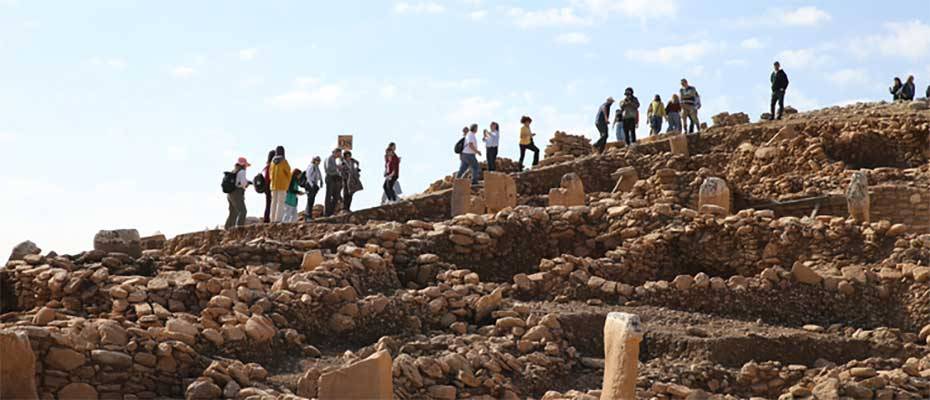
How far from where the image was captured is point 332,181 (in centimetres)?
2584

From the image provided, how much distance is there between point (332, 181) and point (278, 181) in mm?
1161

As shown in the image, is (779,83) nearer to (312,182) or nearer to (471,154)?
(471,154)

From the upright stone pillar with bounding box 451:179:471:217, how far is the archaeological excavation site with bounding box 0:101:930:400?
2.33 meters

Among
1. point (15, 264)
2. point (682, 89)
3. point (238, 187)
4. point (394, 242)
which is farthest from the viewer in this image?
point (682, 89)

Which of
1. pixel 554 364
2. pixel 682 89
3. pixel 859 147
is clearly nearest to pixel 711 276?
pixel 554 364

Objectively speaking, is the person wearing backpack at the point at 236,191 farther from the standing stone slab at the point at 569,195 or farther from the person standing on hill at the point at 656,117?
the person standing on hill at the point at 656,117

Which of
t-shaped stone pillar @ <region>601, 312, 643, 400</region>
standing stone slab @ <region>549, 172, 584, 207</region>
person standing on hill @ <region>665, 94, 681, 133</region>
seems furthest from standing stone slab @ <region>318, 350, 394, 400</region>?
person standing on hill @ <region>665, 94, 681, 133</region>

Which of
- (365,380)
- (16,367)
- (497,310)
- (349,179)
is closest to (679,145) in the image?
(349,179)

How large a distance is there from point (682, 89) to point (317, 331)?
18368mm

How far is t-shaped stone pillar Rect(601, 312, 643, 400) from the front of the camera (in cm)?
1383

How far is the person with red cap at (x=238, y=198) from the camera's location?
2391cm

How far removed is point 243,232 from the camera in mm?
24281

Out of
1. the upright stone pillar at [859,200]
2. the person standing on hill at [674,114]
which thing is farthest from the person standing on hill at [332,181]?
the person standing on hill at [674,114]

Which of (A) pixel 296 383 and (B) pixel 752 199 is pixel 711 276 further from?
(A) pixel 296 383
